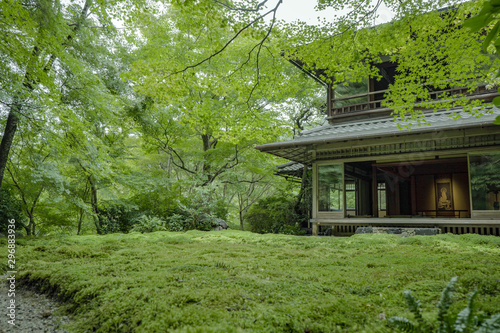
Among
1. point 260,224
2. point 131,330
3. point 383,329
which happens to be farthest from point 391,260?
point 260,224

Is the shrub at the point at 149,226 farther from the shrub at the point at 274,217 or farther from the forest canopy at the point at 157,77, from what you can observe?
the shrub at the point at 274,217

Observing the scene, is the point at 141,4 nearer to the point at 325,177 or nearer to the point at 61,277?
the point at 61,277

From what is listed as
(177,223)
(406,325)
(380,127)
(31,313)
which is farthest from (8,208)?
(380,127)

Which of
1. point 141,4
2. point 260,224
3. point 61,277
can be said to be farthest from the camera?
point 260,224

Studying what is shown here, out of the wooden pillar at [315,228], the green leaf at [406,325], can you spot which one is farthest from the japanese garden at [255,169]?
the wooden pillar at [315,228]

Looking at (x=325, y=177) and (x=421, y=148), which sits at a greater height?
(x=421, y=148)

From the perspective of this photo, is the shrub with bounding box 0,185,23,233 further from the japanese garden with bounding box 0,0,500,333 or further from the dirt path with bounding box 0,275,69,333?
the dirt path with bounding box 0,275,69,333

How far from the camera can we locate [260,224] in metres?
12.3

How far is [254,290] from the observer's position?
2.40 m

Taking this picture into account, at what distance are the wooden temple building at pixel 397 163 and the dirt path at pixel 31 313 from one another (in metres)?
7.39

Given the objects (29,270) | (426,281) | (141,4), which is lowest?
(29,270)

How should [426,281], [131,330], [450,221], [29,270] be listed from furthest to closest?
[450,221] → [29,270] → [426,281] → [131,330]

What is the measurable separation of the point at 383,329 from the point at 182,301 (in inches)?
50.6

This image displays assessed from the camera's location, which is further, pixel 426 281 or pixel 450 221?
pixel 450 221
